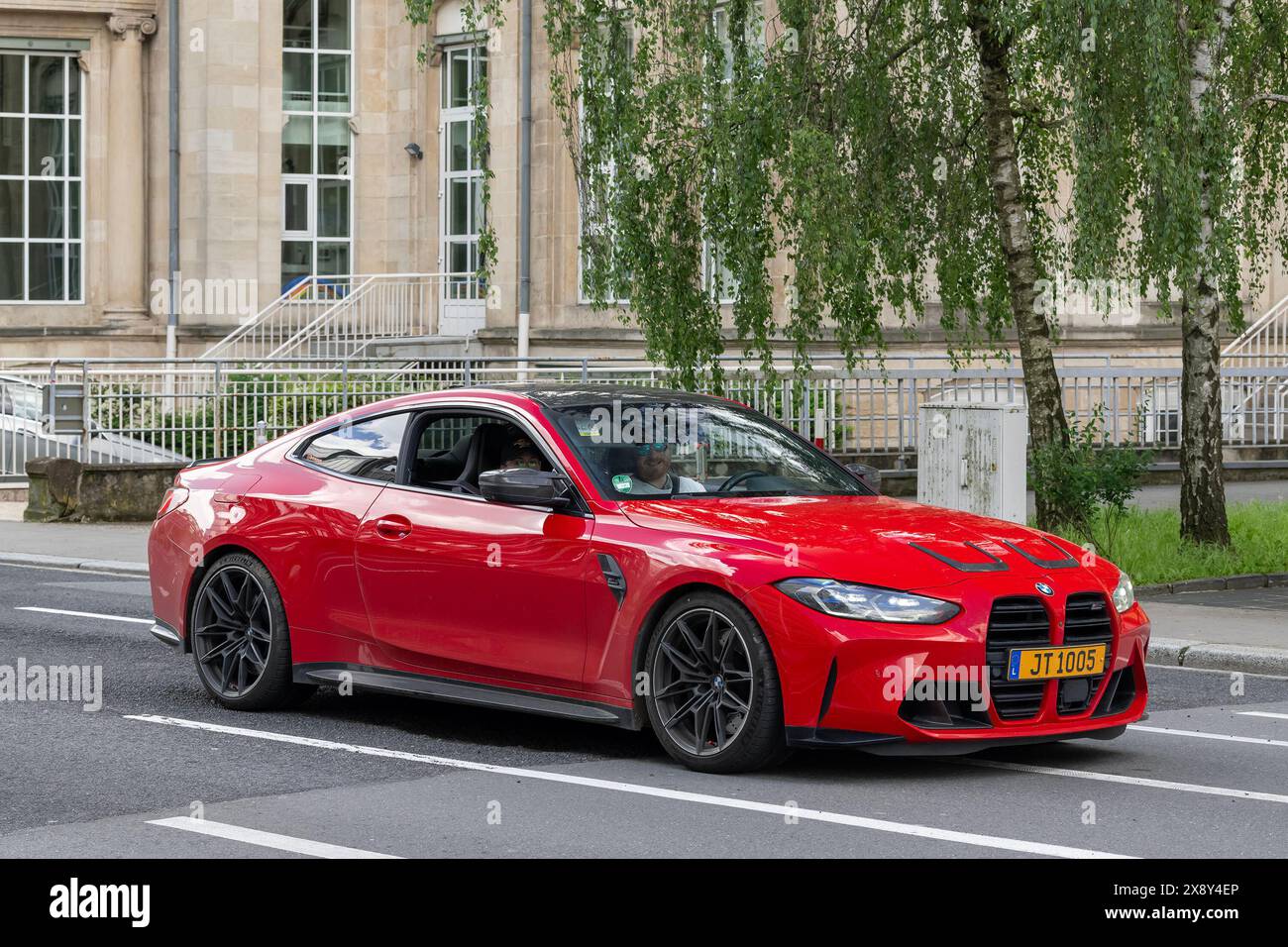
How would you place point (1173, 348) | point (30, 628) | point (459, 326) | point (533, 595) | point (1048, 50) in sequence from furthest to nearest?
1. point (459, 326)
2. point (1173, 348)
3. point (1048, 50)
4. point (30, 628)
5. point (533, 595)

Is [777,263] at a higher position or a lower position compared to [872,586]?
higher

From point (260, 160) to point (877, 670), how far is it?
1194 inches

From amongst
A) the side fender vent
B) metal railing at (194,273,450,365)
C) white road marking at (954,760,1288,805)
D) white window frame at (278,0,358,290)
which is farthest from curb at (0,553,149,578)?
white window frame at (278,0,358,290)

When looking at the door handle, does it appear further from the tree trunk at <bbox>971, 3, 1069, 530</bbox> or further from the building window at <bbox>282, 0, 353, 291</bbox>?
the building window at <bbox>282, 0, 353, 291</bbox>

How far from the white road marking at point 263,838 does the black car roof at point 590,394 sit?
264 centimetres

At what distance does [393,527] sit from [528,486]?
0.91m

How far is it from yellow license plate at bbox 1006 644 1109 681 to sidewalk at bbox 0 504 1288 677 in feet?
13.7

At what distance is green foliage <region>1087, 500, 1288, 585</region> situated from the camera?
50.6ft

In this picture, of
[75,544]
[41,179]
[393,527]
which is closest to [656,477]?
[393,527]

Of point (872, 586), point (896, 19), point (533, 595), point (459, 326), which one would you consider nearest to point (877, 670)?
point (872, 586)

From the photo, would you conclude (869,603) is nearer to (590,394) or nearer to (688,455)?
(688,455)

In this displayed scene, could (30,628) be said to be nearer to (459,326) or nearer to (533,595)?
(533,595)
